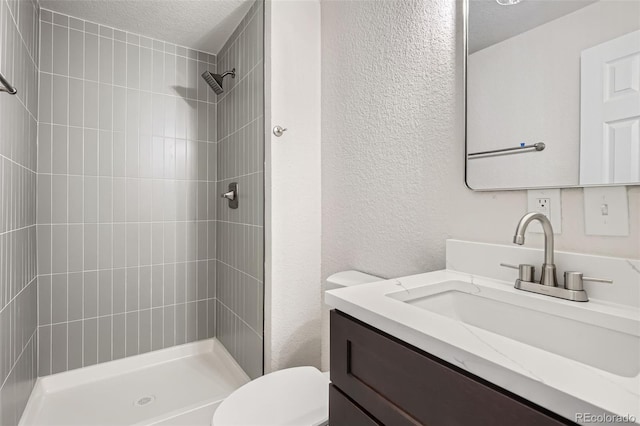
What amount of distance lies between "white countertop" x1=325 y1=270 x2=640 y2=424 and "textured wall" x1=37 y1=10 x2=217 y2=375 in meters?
1.74

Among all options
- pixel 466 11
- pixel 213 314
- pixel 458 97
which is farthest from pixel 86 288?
pixel 466 11

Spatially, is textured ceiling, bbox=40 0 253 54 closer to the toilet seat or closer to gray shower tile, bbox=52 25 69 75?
gray shower tile, bbox=52 25 69 75

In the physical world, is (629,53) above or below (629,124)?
above

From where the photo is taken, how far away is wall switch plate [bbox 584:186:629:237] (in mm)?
668

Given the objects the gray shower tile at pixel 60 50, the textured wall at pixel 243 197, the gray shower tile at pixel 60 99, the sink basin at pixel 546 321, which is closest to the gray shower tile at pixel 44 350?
the textured wall at pixel 243 197

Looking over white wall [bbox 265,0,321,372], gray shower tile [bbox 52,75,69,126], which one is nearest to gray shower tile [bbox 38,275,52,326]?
gray shower tile [bbox 52,75,69,126]

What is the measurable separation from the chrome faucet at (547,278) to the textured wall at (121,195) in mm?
1952

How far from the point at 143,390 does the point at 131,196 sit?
114cm

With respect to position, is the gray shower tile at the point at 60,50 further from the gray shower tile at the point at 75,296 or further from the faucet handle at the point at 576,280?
the faucet handle at the point at 576,280

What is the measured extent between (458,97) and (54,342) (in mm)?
2368

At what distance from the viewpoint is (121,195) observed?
1939 mm

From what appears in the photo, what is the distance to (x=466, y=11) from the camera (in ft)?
3.16

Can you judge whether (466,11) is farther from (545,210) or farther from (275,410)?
(275,410)

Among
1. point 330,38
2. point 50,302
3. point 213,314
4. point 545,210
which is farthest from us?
point 213,314
